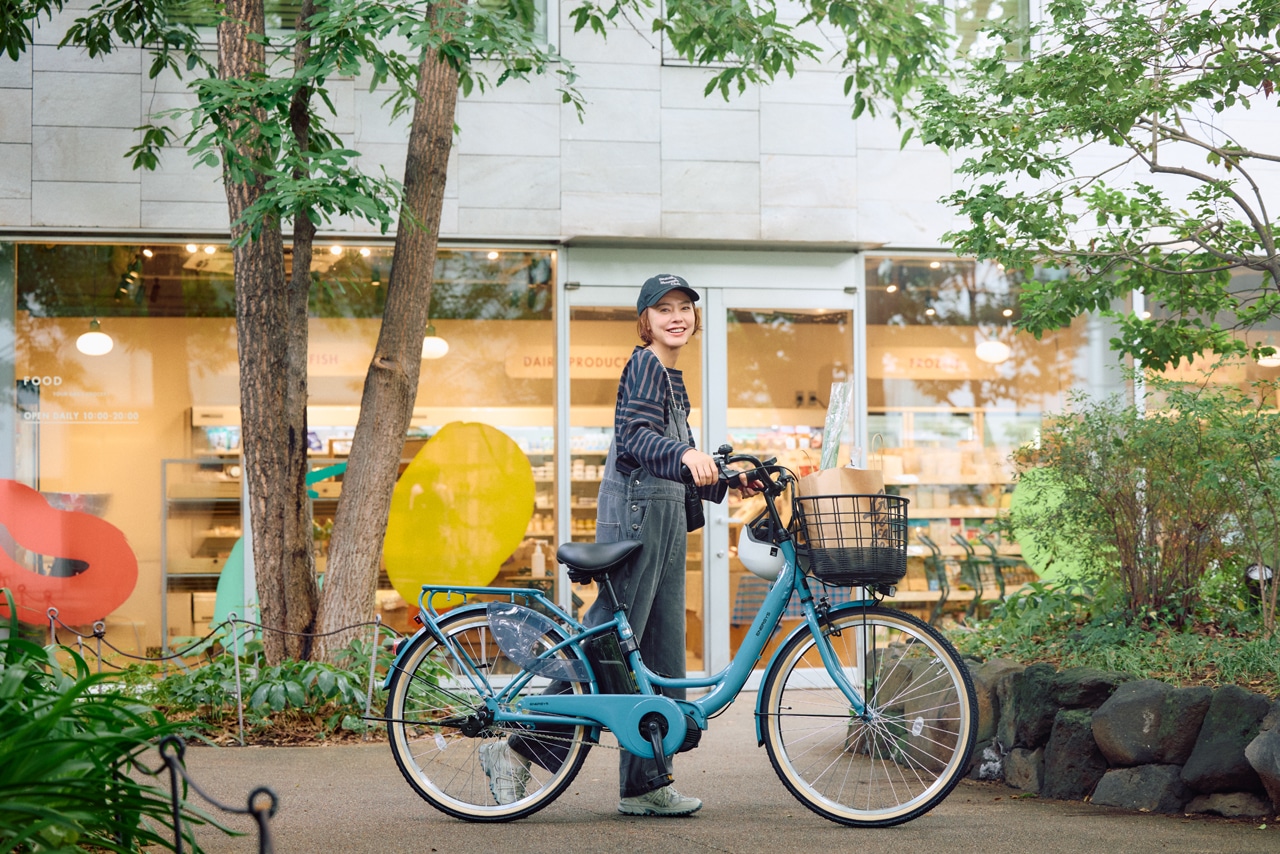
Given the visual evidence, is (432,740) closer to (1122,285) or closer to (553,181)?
(1122,285)

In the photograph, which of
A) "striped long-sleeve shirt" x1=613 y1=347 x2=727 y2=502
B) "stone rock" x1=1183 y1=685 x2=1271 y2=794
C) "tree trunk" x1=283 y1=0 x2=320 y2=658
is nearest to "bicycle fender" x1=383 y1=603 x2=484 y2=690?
"striped long-sleeve shirt" x1=613 y1=347 x2=727 y2=502

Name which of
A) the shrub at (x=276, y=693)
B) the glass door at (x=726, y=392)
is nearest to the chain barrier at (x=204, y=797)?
the shrub at (x=276, y=693)

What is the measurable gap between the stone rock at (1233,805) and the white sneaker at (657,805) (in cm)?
179

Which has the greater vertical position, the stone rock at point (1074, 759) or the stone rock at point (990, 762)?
the stone rock at point (1074, 759)

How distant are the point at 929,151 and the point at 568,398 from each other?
305 centimetres

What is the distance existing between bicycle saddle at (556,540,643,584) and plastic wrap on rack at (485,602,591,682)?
0.24 metres

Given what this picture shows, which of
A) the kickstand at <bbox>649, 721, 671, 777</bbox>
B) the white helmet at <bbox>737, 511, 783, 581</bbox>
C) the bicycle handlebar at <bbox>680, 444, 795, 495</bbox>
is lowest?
the kickstand at <bbox>649, 721, 671, 777</bbox>

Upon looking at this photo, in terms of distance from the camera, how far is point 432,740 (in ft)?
14.0

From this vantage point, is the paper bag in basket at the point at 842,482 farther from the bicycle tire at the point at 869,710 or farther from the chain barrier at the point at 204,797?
the chain barrier at the point at 204,797

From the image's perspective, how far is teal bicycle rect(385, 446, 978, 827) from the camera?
13.1 ft

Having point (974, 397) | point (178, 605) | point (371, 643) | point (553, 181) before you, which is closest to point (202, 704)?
point (371, 643)

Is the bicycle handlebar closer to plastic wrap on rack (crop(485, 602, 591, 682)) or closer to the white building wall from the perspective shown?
plastic wrap on rack (crop(485, 602, 591, 682))

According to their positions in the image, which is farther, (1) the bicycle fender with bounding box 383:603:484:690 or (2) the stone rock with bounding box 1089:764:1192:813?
(2) the stone rock with bounding box 1089:764:1192:813

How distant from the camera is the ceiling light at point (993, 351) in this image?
9188 millimetres
